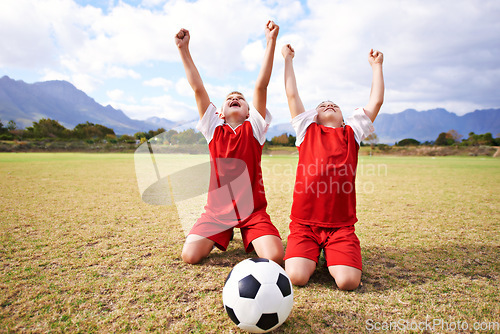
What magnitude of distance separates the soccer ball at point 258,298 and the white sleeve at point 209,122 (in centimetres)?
189

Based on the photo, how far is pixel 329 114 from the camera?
3279mm

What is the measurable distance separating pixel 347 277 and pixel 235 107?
7.55ft

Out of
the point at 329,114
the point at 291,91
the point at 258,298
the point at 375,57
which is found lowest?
the point at 258,298

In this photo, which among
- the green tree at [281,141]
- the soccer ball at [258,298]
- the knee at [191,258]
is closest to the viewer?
the soccer ball at [258,298]

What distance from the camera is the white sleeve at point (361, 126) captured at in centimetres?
319

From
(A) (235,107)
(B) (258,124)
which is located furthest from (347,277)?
(A) (235,107)

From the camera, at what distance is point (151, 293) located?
2.55m

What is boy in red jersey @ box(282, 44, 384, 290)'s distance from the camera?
286cm

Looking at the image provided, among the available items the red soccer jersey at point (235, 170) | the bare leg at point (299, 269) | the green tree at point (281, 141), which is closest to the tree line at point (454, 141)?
the green tree at point (281, 141)

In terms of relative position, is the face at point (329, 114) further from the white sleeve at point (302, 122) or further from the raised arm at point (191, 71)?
the raised arm at point (191, 71)

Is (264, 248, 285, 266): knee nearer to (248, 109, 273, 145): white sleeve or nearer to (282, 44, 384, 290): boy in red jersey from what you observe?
(282, 44, 384, 290): boy in red jersey

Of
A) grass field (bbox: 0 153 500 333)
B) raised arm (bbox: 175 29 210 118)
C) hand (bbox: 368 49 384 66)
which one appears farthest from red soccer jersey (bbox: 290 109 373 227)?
raised arm (bbox: 175 29 210 118)

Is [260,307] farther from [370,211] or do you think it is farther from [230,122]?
[370,211]

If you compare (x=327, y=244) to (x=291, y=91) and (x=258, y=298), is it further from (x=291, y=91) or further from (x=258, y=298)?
(x=291, y=91)
